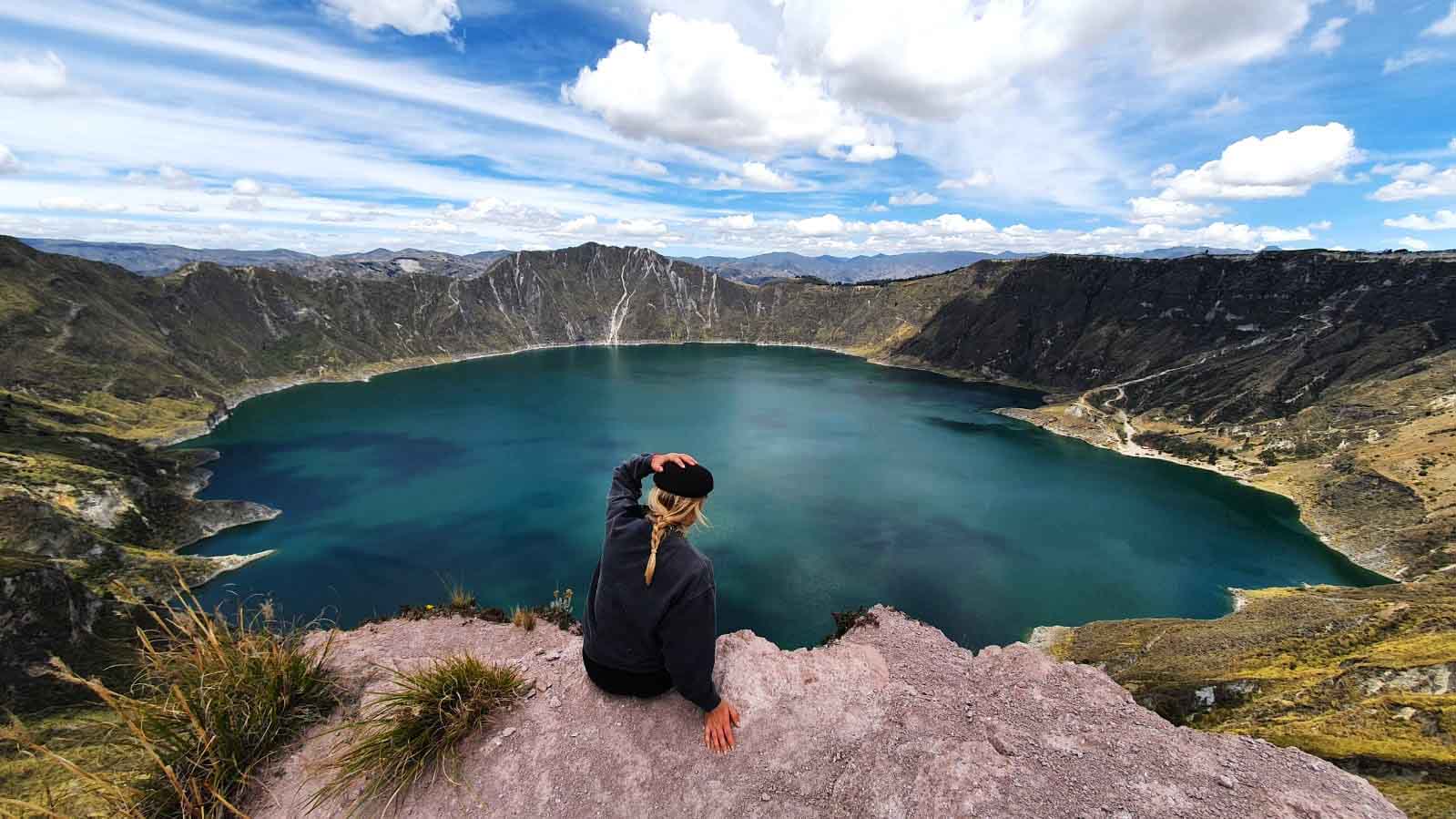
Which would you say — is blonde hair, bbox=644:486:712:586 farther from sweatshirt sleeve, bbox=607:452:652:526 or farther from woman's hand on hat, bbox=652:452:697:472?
sweatshirt sleeve, bbox=607:452:652:526

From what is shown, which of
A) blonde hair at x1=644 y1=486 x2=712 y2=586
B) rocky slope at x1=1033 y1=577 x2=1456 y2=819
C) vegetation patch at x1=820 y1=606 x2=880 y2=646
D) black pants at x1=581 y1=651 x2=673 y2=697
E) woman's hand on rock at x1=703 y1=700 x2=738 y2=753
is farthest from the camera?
vegetation patch at x1=820 y1=606 x2=880 y2=646

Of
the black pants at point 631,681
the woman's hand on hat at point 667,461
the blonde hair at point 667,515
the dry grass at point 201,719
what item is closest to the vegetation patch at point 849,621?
the black pants at point 631,681

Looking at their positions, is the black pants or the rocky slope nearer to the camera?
the black pants

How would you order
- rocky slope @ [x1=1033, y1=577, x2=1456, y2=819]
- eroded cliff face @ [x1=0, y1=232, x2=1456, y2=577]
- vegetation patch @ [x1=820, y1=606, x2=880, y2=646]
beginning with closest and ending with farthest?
1. rocky slope @ [x1=1033, y1=577, x2=1456, y2=819]
2. vegetation patch @ [x1=820, y1=606, x2=880, y2=646]
3. eroded cliff face @ [x1=0, y1=232, x2=1456, y2=577]

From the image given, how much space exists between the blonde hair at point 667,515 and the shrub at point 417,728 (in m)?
2.50

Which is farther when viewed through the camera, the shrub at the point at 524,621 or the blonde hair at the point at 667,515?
the shrub at the point at 524,621

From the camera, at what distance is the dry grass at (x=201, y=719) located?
14.7 ft

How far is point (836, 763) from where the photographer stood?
595 cm

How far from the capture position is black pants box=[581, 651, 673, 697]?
5.99 metres

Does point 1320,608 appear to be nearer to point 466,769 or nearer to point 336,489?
point 466,769

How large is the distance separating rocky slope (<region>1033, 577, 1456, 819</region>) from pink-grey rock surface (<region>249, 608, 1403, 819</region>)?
3.97 metres

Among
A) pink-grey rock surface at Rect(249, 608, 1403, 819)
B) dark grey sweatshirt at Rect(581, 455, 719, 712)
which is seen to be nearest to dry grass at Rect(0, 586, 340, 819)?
pink-grey rock surface at Rect(249, 608, 1403, 819)

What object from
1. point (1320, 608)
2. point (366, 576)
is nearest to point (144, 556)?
point (366, 576)

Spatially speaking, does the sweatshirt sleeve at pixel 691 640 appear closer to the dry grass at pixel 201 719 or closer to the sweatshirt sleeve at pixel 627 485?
the sweatshirt sleeve at pixel 627 485
